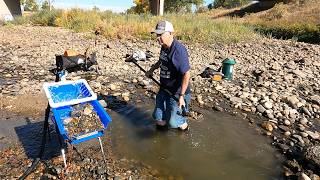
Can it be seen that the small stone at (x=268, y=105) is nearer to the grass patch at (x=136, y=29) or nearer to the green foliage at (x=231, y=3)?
the grass patch at (x=136, y=29)

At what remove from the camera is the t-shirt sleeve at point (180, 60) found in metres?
4.70

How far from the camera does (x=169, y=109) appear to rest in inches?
211

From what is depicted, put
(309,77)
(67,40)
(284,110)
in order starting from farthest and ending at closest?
1. (67,40)
2. (309,77)
3. (284,110)

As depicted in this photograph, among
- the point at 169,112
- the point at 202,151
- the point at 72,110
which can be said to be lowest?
the point at 202,151

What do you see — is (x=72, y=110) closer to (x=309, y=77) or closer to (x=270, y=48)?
(x=309, y=77)

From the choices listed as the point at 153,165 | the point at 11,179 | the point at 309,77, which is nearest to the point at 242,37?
the point at 309,77

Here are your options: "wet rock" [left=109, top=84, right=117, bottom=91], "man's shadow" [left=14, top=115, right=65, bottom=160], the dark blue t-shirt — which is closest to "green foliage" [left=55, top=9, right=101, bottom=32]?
"wet rock" [left=109, top=84, right=117, bottom=91]

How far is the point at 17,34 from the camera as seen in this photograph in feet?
46.6

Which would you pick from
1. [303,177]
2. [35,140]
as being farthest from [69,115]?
[303,177]

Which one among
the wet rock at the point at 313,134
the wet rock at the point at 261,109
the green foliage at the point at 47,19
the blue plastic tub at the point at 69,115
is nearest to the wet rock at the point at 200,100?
the wet rock at the point at 261,109

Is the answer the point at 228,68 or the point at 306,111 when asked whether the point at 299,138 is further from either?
the point at 228,68

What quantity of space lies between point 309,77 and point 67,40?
8848 mm

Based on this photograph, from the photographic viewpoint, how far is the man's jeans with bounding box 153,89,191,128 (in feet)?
17.3

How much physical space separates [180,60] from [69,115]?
1744mm
